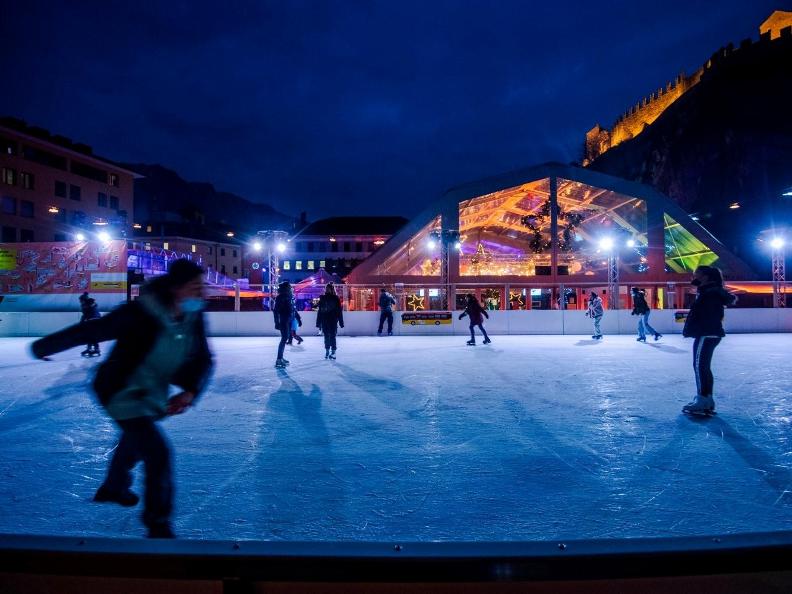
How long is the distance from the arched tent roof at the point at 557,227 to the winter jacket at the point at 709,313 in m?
23.0

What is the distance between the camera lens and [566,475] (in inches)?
145

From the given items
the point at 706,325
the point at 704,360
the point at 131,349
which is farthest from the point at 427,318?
the point at 131,349

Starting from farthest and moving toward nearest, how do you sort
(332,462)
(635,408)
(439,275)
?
(439,275) < (635,408) < (332,462)

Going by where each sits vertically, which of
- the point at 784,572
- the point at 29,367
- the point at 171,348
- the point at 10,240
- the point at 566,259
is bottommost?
the point at 29,367

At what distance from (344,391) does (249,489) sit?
12.7 feet

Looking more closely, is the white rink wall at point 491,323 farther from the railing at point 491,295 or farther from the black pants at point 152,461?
the black pants at point 152,461

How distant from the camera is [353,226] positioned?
71750 millimetres

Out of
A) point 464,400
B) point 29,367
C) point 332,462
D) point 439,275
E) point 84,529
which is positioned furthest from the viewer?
point 439,275

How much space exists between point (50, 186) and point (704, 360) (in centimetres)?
5191

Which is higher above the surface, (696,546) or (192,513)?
(696,546)

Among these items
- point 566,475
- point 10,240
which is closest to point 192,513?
point 566,475

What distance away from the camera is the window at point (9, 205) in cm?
3994

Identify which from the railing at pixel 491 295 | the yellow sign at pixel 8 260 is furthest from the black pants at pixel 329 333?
the yellow sign at pixel 8 260

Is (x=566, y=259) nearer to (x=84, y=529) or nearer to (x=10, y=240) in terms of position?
(x=84, y=529)
